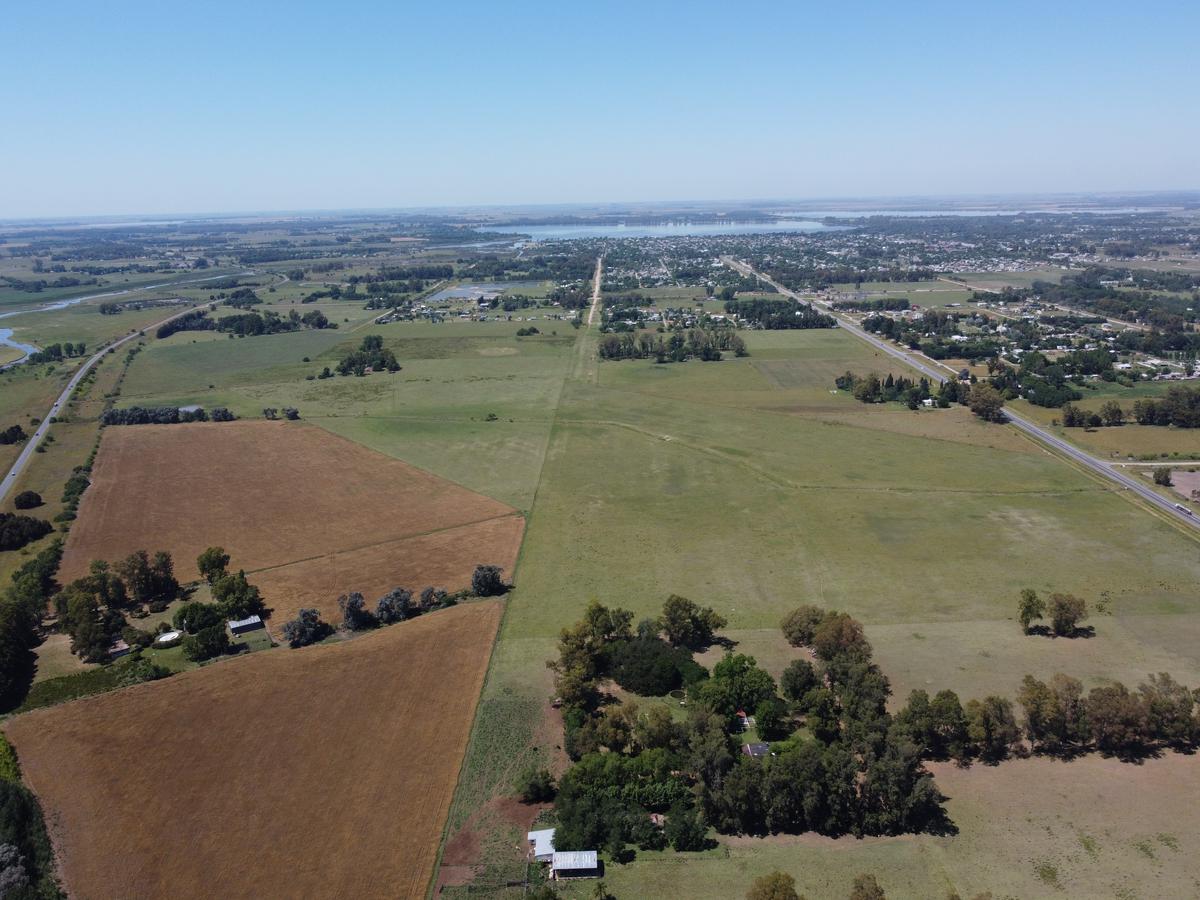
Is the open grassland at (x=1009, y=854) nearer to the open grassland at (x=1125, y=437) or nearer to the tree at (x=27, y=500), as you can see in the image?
the open grassland at (x=1125, y=437)

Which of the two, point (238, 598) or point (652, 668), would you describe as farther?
point (238, 598)

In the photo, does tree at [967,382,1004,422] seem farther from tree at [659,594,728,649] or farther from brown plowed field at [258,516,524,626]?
brown plowed field at [258,516,524,626]

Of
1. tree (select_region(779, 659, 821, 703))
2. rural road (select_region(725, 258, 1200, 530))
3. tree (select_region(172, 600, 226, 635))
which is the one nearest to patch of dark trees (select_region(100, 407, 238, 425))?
tree (select_region(172, 600, 226, 635))

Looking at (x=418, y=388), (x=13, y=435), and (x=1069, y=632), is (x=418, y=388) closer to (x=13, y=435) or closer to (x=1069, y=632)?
(x=13, y=435)

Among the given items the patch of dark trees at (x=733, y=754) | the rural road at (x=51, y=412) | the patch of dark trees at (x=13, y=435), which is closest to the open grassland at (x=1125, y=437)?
the patch of dark trees at (x=733, y=754)

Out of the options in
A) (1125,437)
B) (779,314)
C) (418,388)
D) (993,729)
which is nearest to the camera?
(993,729)

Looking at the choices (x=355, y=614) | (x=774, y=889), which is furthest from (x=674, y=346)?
(x=774, y=889)

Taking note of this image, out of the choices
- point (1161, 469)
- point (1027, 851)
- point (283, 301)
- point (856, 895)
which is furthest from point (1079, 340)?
point (283, 301)
